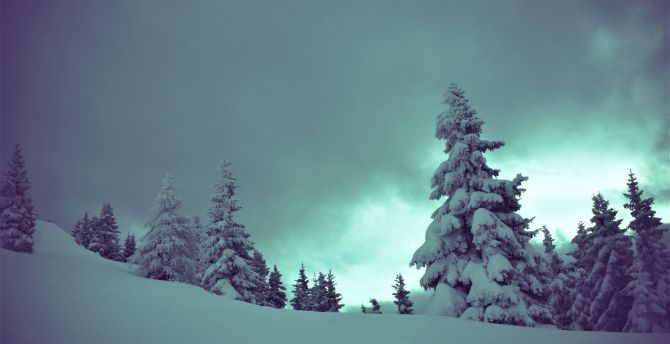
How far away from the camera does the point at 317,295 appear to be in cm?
4919

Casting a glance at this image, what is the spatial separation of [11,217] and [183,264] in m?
15.9

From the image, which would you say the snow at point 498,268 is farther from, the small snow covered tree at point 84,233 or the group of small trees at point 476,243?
the small snow covered tree at point 84,233

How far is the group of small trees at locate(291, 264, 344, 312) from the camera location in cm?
4847

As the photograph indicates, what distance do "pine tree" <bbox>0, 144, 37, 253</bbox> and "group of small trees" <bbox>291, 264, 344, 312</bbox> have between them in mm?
31101

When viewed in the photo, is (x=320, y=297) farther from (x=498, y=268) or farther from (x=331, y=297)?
(x=498, y=268)

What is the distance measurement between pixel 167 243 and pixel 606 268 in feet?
114

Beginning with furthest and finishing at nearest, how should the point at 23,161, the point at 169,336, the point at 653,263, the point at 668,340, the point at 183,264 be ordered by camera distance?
the point at 23,161 → the point at 183,264 → the point at 653,263 → the point at 668,340 → the point at 169,336

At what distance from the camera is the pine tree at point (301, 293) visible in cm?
5091

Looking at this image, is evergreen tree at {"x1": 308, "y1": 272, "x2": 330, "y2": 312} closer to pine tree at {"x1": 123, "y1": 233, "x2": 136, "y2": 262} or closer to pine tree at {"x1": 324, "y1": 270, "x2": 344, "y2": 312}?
pine tree at {"x1": 324, "y1": 270, "x2": 344, "y2": 312}

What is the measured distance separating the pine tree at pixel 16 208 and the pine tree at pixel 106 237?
22.6 metres

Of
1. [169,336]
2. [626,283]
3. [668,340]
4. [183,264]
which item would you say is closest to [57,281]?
[169,336]

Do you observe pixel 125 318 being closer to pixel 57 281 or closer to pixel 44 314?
pixel 44 314

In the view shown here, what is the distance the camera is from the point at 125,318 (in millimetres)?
8242

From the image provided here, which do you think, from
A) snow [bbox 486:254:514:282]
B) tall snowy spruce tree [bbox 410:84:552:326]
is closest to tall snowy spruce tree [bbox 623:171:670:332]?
tall snowy spruce tree [bbox 410:84:552:326]
